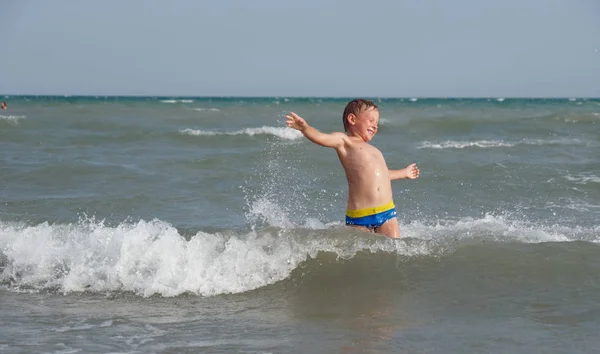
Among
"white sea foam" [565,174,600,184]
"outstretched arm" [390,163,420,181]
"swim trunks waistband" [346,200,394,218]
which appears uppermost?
"outstretched arm" [390,163,420,181]

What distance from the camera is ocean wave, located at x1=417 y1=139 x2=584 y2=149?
52.8ft

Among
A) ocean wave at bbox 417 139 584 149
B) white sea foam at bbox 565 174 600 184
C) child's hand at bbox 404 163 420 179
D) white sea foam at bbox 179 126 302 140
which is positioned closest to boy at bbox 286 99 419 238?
child's hand at bbox 404 163 420 179

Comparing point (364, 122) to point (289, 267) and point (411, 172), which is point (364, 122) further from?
point (289, 267)

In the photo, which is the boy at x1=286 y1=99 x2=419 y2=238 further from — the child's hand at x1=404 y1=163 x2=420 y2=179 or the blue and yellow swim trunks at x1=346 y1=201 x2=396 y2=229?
the child's hand at x1=404 y1=163 x2=420 y2=179

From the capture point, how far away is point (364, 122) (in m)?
5.67

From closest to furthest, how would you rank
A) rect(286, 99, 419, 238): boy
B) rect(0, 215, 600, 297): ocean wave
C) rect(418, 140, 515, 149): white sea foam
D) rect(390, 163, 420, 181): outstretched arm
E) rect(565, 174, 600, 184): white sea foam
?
1. rect(0, 215, 600, 297): ocean wave
2. rect(286, 99, 419, 238): boy
3. rect(390, 163, 420, 181): outstretched arm
4. rect(565, 174, 600, 184): white sea foam
5. rect(418, 140, 515, 149): white sea foam

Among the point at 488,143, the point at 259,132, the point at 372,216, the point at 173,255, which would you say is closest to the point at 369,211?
the point at 372,216

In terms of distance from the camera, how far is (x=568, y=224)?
8094mm

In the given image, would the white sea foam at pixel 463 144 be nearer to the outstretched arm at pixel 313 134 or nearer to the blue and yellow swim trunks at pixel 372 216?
the blue and yellow swim trunks at pixel 372 216

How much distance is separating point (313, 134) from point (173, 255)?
1.38 m

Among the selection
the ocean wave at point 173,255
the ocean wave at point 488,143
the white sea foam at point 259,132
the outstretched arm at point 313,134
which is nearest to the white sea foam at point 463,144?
the ocean wave at point 488,143

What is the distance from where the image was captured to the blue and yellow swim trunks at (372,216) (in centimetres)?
570

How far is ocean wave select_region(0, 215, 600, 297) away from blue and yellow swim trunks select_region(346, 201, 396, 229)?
3.4 inches

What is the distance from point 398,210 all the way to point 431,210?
0.39 metres
